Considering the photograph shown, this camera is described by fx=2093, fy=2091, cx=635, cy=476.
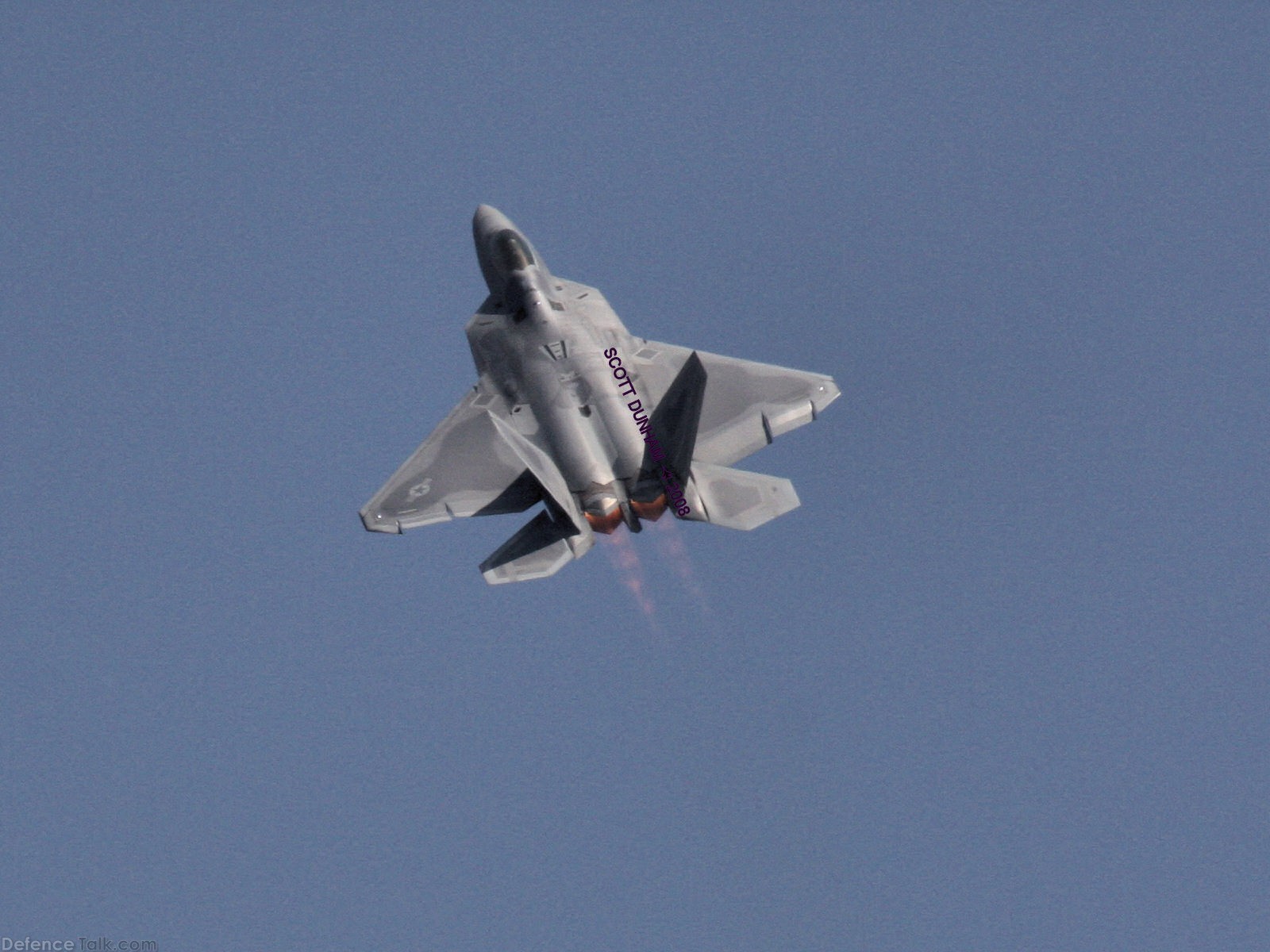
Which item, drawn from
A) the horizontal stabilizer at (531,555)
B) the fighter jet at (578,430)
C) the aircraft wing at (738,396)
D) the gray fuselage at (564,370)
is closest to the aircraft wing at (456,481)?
the fighter jet at (578,430)

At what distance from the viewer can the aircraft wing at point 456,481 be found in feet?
126

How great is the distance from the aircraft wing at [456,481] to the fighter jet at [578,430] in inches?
1.2

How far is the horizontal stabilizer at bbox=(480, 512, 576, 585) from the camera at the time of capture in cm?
3584

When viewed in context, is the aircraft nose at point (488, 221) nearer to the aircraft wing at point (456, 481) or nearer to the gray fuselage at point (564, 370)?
the gray fuselage at point (564, 370)

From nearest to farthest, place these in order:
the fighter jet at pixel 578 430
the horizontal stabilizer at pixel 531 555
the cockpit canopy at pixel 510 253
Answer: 1. the horizontal stabilizer at pixel 531 555
2. the fighter jet at pixel 578 430
3. the cockpit canopy at pixel 510 253

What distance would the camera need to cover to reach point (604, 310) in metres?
41.8

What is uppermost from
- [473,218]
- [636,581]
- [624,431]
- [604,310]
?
[473,218]

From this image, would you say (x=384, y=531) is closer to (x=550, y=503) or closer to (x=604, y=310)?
(x=550, y=503)

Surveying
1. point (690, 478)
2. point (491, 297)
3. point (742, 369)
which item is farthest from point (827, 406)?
point (491, 297)

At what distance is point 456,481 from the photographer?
39.1 meters

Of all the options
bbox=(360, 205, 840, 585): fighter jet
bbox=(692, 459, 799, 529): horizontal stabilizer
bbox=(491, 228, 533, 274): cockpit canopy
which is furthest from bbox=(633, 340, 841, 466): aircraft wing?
bbox=(491, 228, 533, 274): cockpit canopy

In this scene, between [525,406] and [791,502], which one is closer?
[791,502]

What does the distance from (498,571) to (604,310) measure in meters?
7.93

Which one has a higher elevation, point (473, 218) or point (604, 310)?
point (473, 218)
